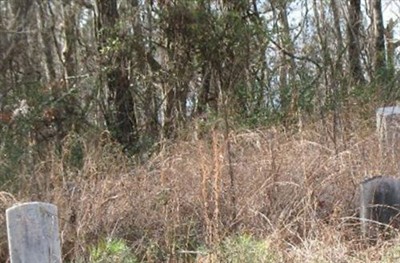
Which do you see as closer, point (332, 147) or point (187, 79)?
point (332, 147)

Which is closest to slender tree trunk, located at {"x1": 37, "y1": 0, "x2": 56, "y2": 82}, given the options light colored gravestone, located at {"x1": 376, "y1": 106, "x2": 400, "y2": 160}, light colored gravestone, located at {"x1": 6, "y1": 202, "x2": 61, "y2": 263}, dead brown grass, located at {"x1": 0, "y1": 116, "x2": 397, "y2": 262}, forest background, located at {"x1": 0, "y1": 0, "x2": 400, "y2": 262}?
forest background, located at {"x1": 0, "y1": 0, "x2": 400, "y2": 262}

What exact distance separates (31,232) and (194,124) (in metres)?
5.02

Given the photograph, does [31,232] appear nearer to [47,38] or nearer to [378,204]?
[378,204]

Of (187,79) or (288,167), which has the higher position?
(187,79)

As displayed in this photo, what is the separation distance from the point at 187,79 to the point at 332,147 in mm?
5770

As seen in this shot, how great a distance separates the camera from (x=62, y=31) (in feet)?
46.3

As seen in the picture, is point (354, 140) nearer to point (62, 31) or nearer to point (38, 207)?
point (38, 207)

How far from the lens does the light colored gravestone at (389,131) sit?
6016 mm

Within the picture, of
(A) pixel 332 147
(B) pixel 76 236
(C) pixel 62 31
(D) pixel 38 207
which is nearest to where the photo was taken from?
(D) pixel 38 207

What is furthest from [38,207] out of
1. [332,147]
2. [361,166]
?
[332,147]

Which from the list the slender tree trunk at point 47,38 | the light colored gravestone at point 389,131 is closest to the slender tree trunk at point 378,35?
the slender tree trunk at point 47,38

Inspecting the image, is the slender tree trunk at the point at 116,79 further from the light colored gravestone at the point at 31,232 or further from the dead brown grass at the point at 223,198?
the light colored gravestone at the point at 31,232

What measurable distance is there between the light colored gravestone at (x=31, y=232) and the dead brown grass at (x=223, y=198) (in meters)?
1.01

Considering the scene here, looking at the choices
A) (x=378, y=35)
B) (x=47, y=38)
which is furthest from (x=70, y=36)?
(x=378, y=35)
